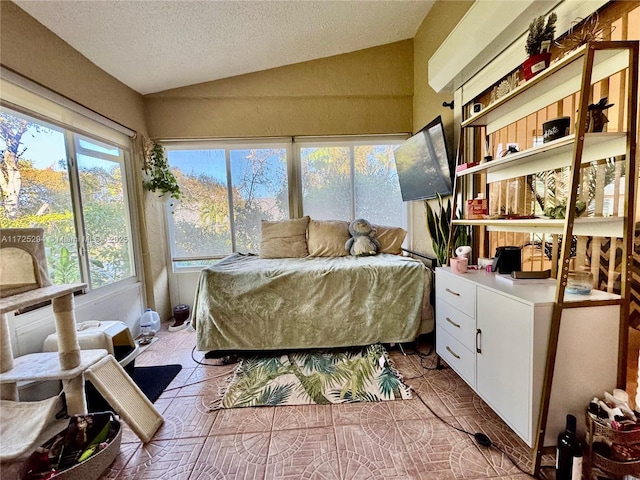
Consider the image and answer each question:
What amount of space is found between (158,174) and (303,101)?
1805 millimetres

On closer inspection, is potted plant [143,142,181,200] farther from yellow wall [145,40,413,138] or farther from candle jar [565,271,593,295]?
candle jar [565,271,593,295]

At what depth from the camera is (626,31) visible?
112 cm

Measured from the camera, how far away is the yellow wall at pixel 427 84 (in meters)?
2.17

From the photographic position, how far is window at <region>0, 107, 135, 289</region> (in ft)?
5.45

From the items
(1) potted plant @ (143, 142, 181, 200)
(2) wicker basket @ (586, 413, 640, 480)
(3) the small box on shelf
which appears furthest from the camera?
(1) potted plant @ (143, 142, 181, 200)

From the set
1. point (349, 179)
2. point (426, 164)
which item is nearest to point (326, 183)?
point (349, 179)

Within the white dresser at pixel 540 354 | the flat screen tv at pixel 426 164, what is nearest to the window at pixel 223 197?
the flat screen tv at pixel 426 164

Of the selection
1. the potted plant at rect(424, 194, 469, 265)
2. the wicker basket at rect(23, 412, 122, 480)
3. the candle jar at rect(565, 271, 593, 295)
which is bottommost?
the wicker basket at rect(23, 412, 122, 480)

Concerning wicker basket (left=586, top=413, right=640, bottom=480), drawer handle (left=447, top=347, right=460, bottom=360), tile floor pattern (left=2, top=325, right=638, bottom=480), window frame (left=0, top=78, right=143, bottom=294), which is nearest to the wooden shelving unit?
wicker basket (left=586, top=413, right=640, bottom=480)

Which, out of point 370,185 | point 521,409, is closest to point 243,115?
point 370,185

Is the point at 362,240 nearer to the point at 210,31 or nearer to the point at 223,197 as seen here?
the point at 223,197

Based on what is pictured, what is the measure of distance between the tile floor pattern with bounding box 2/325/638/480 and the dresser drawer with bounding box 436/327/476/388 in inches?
7.3

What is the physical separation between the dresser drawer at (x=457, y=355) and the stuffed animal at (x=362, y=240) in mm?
967

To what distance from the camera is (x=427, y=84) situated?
2.68 m
